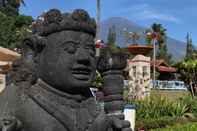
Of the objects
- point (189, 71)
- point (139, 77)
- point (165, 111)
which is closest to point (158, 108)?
point (165, 111)

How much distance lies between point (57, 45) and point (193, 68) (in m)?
25.0

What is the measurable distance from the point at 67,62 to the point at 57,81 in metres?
0.16

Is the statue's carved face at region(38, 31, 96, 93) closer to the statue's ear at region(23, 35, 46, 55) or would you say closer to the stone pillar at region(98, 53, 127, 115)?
the statue's ear at region(23, 35, 46, 55)

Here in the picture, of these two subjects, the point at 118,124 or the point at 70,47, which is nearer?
the point at 70,47

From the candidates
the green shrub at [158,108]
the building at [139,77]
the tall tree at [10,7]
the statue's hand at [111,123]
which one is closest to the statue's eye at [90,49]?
the statue's hand at [111,123]

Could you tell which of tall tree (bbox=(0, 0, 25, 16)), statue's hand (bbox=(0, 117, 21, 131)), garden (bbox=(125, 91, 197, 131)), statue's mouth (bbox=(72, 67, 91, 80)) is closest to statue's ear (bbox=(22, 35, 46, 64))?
statue's mouth (bbox=(72, 67, 91, 80))

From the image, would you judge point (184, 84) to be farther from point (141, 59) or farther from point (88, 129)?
point (88, 129)

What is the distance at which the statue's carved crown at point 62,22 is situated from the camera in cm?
331

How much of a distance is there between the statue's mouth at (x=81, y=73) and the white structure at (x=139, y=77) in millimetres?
15054

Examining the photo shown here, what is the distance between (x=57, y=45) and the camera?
130 inches

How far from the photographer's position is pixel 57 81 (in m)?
3.28

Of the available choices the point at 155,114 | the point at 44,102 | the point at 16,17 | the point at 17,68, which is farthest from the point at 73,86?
the point at 16,17

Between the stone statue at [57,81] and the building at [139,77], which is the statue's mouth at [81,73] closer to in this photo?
the stone statue at [57,81]

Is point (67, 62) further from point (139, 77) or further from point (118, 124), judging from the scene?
point (139, 77)
